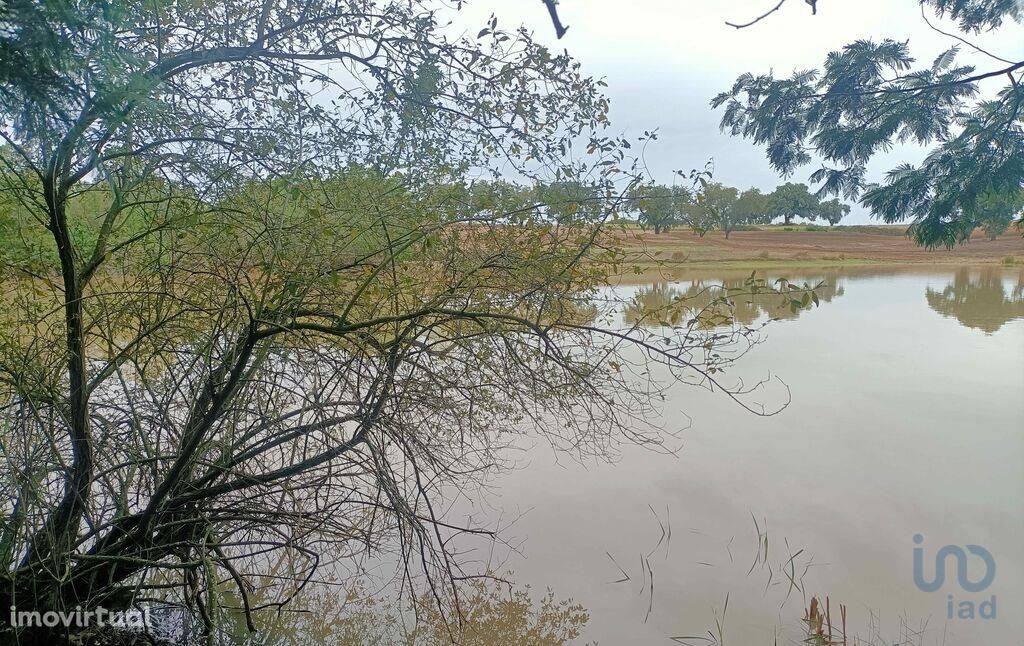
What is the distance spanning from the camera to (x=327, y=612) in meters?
2.67

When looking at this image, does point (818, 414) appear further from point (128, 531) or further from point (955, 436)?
point (128, 531)

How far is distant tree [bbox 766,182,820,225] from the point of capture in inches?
230

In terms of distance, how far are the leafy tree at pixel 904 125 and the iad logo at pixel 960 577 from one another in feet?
6.00

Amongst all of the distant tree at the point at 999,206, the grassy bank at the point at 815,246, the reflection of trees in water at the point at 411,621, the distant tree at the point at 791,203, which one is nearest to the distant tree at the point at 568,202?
the reflection of trees in water at the point at 411,621

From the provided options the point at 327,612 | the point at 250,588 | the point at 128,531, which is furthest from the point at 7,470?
the point at 327,612

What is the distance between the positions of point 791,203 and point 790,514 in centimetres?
326

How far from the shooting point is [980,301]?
11789 millimetres

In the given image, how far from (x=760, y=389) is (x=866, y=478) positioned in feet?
6.45

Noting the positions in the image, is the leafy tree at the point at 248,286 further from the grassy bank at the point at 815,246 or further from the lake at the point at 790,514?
the grassy bank at the point at 815,246

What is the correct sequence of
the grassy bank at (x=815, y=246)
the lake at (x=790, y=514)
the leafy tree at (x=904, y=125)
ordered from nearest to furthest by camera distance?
the lake at (x=790, y=514) → the leafy tree at (x=904, y=125) → the grassy bank at (x=815, y=246)

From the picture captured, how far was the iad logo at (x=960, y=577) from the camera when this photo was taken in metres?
2.72

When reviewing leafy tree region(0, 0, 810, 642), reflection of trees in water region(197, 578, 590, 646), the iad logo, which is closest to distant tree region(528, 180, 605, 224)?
leafy tree region(0, 0, 810, 642)

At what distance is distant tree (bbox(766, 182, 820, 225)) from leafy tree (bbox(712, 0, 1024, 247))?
4.24 feet

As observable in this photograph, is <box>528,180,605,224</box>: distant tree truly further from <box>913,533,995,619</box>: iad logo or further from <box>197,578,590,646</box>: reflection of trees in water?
<box>913,533,995,619</box>: iad logo
